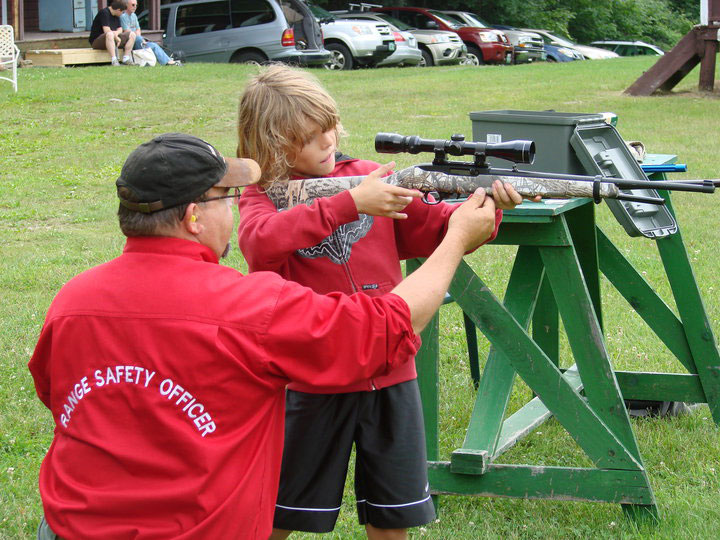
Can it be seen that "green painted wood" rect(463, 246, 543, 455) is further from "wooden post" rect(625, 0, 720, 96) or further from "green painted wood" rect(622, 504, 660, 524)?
"wooden post" rect(625, 0, 720, 96)

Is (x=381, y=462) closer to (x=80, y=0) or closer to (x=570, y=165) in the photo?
(x=570, y=165)

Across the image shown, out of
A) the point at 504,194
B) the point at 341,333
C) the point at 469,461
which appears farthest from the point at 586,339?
the point at 341,333

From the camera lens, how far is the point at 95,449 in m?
2.18

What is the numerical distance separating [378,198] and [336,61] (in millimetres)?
20564

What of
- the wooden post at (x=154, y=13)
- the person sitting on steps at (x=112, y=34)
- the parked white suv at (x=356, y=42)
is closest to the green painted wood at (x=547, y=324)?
the person sitting on steps at (x=112, y=34)

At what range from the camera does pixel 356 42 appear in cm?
2256

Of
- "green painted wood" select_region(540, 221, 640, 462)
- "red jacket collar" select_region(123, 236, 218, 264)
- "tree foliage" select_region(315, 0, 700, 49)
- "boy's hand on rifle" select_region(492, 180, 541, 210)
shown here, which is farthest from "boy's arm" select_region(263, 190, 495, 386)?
"tree foliage" select_region(315, 0, 700, 49)

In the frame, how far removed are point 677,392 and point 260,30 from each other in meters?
17.7

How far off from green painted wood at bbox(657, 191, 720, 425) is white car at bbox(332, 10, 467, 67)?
2054 cm

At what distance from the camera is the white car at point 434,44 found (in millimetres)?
24969

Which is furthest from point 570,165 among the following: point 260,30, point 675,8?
point 675,8

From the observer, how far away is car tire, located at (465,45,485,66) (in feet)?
87.2

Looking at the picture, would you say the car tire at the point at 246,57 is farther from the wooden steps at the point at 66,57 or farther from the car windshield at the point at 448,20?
the car windshield at the point at 448,20

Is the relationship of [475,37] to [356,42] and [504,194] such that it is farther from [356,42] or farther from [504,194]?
[504,194]
